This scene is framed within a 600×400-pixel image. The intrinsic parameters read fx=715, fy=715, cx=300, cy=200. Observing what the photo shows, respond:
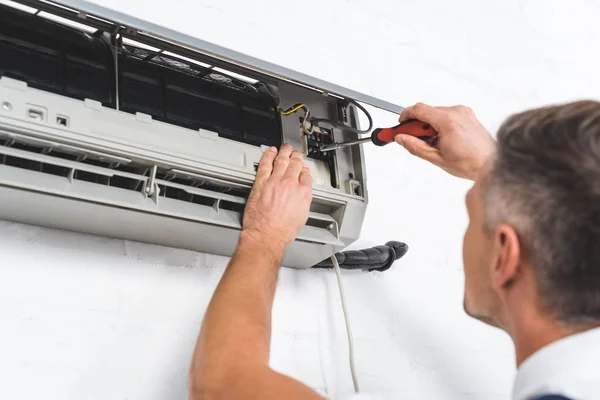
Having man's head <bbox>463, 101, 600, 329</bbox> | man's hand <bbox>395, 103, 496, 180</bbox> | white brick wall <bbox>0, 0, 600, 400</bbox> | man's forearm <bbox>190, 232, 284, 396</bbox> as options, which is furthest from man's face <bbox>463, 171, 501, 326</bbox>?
white brick wall <bbox>0, 0, 600, 400</bbox>

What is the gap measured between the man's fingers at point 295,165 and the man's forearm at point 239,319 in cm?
13

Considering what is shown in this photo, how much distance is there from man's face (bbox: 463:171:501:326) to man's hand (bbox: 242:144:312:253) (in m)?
0.27

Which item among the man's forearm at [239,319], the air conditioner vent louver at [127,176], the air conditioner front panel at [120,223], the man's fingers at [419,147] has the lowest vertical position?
the man's forearm at [239,319]

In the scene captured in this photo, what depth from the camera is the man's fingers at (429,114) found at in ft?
4.18

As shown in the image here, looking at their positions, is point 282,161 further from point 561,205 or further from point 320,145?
point 561,205

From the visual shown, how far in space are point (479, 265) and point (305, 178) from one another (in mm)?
330

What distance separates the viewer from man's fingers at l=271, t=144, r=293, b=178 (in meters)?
1.19

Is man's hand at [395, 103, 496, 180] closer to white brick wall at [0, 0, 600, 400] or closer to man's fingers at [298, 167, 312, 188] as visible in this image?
man's fingers at [298, 167, 312, 188]

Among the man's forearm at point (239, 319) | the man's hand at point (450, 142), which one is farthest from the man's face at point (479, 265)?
the man's forearm at point (239, 319)

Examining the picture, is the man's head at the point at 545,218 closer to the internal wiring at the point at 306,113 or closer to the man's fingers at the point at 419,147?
the man's fingers at the point at 419,147

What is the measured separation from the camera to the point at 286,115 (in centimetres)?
129

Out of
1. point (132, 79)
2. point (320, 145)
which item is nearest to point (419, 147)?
point (320, 145)

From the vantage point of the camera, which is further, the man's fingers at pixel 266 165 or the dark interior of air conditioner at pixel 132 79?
the man's fingers at pixel 266 165

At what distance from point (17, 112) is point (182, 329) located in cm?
47
